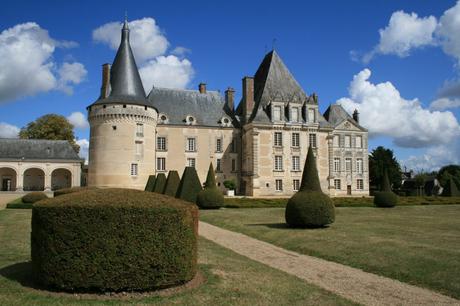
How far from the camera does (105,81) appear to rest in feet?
101

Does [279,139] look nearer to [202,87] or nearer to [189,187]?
[202,87]

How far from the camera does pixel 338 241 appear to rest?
9969mm

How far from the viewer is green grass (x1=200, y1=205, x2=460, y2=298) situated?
6.79m

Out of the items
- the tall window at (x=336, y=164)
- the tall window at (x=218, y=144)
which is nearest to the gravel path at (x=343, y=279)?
the tall window at (x=218, y=144)

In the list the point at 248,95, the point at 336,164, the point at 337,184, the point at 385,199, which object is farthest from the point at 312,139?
the point at 385,199

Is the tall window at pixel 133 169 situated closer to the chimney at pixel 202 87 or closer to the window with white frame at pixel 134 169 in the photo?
the window with white frame at pixel 134 169

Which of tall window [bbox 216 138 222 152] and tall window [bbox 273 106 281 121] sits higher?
tall window [bbox 273 106 281 121]

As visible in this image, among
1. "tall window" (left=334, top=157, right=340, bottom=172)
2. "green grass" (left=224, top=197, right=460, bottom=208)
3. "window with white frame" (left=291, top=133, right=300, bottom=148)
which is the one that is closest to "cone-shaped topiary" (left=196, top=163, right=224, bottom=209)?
"green grass" (left=224, top=197, right=460, bottom=208)

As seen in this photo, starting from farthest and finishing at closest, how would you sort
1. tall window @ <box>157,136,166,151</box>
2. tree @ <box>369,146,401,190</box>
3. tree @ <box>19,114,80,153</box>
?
tree @ <box>369,146,401,190</box> < tree @ <box>19,114,80,153</box> < tall window @ <box>157,136,166,151</box>

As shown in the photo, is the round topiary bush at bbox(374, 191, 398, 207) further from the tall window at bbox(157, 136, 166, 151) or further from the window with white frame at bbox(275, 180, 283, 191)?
the tall window at bbox(157, 136, 166, 151)

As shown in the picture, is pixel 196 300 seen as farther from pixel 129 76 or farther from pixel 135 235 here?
pixel 129 76

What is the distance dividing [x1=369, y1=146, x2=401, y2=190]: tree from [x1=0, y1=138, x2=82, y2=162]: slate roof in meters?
33.0

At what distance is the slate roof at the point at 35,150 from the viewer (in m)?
35.4

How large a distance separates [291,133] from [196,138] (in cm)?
810
